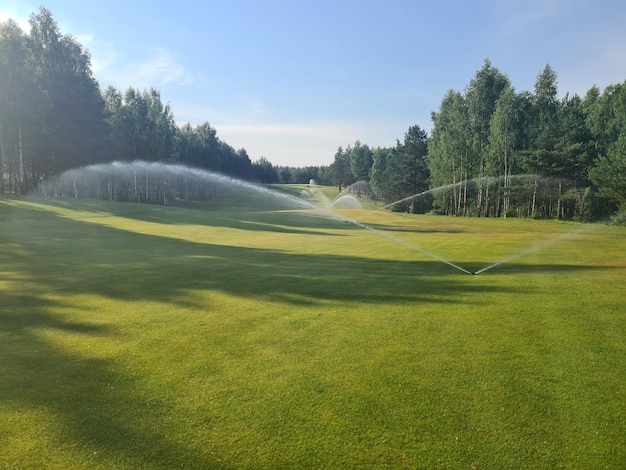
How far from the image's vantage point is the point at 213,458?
470cm

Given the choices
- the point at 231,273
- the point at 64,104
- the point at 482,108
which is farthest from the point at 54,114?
the point at 482,108

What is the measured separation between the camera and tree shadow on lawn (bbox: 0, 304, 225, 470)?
469 centimetres

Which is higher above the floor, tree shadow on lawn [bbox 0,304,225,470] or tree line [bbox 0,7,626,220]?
tree line [bbox 0,7,626,220]

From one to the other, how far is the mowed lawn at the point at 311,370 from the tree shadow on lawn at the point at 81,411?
0.02m

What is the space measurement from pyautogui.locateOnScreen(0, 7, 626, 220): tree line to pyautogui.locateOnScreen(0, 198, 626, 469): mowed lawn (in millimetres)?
35817

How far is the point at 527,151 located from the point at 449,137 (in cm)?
1479

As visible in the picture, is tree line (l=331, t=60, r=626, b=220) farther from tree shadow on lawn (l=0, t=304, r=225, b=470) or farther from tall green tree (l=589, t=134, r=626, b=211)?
tree shadow on lawn (l=0, t=304, r=225, b=470)

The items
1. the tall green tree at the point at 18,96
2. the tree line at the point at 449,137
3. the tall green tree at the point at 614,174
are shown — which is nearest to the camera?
the tall green tree at the point at 614,174

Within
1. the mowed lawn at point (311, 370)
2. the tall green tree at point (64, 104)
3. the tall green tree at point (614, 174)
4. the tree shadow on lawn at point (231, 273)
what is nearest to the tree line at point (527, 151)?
the tall green tree at point (614, 174)

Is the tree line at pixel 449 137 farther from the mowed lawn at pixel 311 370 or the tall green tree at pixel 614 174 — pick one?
the mowed lawn at pixel 311 370

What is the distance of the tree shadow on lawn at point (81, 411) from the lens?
4.69 m

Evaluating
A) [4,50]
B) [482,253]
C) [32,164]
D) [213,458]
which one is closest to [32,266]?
[213,458]

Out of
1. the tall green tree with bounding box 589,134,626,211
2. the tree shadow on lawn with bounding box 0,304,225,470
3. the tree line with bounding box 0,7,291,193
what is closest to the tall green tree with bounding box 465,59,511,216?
the tall green tree with bounding box 589,134,626,211

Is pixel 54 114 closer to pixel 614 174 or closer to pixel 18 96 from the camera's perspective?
pixel 18 96
